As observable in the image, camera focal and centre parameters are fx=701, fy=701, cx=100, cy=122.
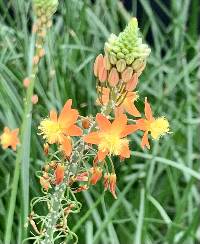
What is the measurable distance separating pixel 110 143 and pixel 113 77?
3.2 inches

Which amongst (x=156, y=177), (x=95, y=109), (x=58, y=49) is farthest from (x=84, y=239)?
(x=58, y=49)

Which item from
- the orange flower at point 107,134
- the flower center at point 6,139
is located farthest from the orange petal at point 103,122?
the flower center at point 6,139

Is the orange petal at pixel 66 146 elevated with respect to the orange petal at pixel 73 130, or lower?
lower

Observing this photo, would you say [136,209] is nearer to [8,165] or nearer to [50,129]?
[8,165]

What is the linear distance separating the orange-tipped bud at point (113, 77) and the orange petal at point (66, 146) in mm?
88

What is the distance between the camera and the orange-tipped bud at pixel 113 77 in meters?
0.82

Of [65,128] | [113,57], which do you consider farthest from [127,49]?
[65,128]

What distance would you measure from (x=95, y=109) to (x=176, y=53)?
0.48m

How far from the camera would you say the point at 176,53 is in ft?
7.95

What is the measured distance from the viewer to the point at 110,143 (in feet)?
2.77

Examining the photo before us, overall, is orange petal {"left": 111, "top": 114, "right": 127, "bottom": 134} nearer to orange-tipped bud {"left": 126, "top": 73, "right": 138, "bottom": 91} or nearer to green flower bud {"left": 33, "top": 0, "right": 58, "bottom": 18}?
orange-tipped bud {"left": 126, "top": 73, "right": 138, "bottom": 91}

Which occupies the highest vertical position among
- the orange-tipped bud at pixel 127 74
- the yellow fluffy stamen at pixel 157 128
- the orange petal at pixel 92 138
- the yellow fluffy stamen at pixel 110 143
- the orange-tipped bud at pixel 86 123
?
the orange-tipped bud at pixel 127 74

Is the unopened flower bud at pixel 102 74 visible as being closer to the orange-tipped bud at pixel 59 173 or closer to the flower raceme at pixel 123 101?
the flower raceme at pixel 123 101

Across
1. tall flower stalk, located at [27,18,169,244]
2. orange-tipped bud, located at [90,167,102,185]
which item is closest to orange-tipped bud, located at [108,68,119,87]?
tall flower stalk, located at [27,18,169,244]
